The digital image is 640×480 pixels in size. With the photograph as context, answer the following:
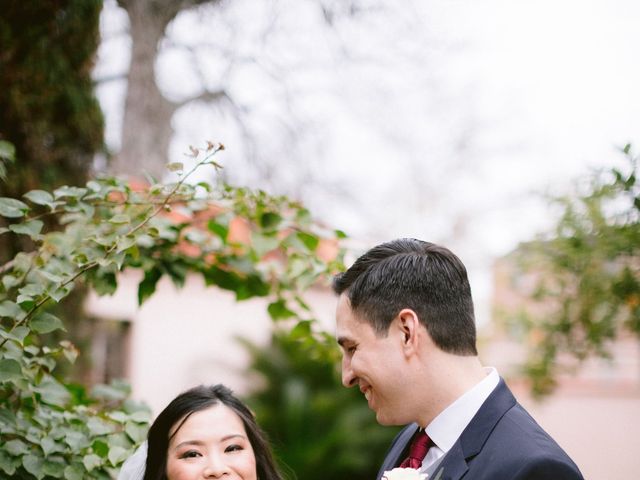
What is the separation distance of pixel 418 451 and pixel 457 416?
0.83 feet

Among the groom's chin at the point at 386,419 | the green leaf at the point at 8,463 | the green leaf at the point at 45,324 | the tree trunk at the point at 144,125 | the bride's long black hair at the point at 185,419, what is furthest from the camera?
the tree trunk at the point at 144,125

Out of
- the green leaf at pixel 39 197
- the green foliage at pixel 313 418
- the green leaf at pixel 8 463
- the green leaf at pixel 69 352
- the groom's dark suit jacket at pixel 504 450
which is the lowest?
the green foliage at pixel 313 418

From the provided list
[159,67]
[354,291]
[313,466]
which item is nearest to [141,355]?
[313,466]

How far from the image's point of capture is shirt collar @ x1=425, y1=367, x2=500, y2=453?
2.43 metres

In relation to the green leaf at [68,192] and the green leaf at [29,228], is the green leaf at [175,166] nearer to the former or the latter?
the green leaf at [68,192]

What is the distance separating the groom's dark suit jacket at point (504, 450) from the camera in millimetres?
2070

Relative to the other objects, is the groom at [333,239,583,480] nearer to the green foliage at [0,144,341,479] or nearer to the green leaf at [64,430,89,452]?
the green foliage at [0,144,341,479]

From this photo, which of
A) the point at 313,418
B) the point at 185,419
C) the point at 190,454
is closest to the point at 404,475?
the point at 190,454

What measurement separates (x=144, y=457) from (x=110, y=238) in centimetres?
94

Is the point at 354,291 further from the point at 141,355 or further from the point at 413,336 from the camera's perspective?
the point at 141,355

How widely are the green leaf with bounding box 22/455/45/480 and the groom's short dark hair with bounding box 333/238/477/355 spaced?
53.3 inches

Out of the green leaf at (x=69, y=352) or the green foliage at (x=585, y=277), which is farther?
the green foliage at (x=585, y=277)

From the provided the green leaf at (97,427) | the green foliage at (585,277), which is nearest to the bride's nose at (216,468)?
the green leaf at (97,427)

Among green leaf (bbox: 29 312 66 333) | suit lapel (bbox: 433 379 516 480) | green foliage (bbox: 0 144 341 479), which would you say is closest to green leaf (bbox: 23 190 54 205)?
green foliage (bbox: 0 144 341 479)
